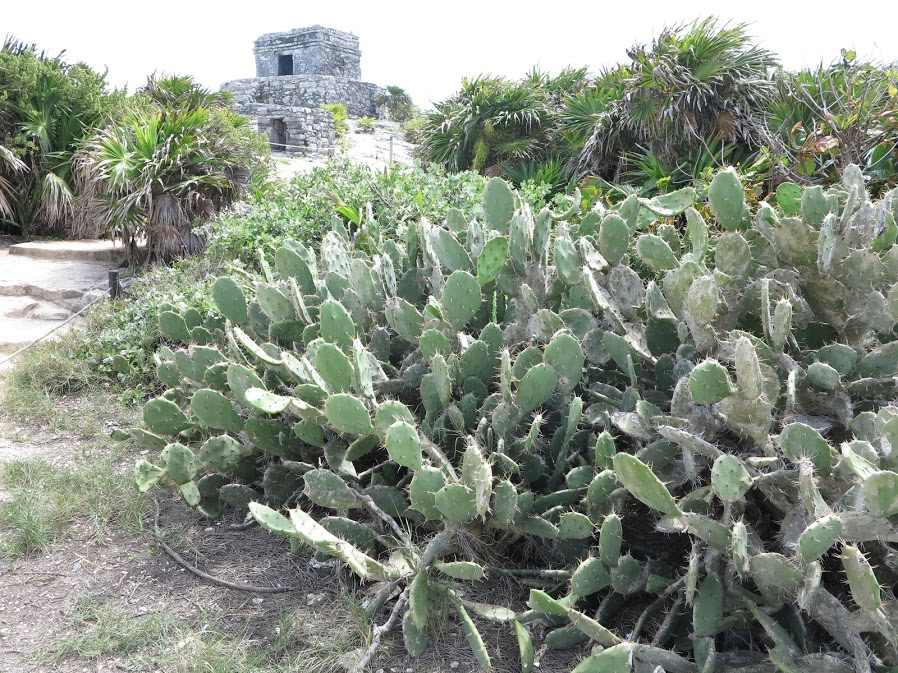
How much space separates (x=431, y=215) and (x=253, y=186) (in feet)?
12.8

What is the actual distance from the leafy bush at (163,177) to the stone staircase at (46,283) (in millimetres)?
587

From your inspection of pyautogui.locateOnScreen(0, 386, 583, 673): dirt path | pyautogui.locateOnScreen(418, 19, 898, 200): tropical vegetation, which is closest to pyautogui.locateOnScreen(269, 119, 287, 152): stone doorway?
pyautogui.locateOnScreen(418, 19, 898, 200): tropical vegetation

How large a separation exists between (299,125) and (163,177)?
1336 centimetres

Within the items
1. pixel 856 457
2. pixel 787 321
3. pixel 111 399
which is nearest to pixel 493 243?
pixel 787 321

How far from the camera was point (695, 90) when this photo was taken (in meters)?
8.34

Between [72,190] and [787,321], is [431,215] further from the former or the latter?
[72,190]

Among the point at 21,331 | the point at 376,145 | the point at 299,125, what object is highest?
the point at 299,125

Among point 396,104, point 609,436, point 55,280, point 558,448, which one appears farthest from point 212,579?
point 396,104

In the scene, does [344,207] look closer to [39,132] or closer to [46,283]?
[46,283]

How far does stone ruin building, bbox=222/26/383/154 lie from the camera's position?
21.0 m

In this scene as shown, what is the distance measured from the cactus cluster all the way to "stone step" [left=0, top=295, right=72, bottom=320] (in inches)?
172

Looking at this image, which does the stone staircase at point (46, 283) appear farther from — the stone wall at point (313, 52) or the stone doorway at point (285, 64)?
the stone doorway at point (285, 64)

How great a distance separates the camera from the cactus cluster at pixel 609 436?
6.35 feet

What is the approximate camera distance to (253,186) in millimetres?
8289
